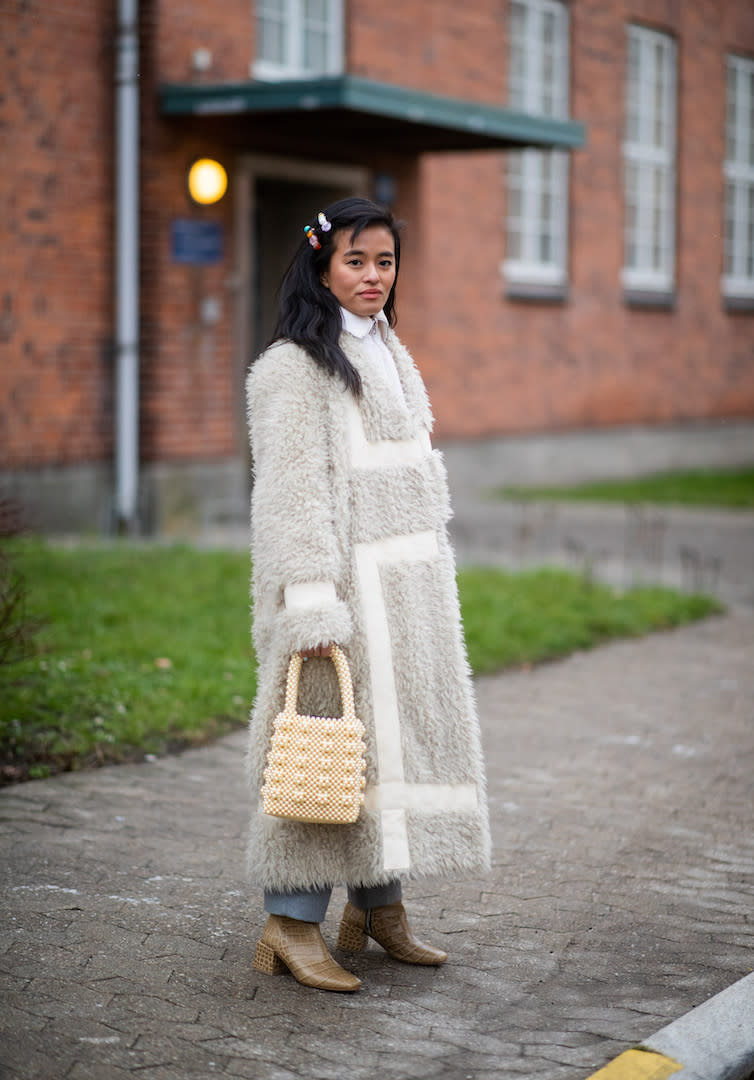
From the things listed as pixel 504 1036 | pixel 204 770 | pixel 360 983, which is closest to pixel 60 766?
pixel 204 770

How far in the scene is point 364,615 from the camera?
12.7 feet

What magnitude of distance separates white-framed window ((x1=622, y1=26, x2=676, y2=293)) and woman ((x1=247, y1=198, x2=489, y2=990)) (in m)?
16.4

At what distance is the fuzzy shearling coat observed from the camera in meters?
3.79

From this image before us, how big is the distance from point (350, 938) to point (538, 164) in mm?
15186

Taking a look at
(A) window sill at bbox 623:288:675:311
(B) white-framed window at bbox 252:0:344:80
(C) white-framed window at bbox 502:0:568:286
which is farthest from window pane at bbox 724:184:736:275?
(B) white-framed window at bbox 252:0:344:80

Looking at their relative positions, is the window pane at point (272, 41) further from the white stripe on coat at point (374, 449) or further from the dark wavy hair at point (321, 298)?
the white stripe on coat at point (374, 449)

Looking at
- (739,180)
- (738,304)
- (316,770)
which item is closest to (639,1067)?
(316,770)

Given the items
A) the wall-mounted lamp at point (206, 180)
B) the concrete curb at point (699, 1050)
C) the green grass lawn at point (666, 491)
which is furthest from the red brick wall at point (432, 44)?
the concrete curb at point (699, 1050)

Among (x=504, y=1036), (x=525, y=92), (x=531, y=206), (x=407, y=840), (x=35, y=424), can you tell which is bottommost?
(x=504, y=1036)

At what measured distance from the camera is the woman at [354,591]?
12.5 ft

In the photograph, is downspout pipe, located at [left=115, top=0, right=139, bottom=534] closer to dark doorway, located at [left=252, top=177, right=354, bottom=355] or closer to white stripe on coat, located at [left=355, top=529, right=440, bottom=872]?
dark doorway, located at [left=252, top=177, right=354, bottom=355]

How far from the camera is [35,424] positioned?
482 inches

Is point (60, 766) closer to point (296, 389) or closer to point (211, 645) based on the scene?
point (211, 645)

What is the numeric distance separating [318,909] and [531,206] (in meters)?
15.1
